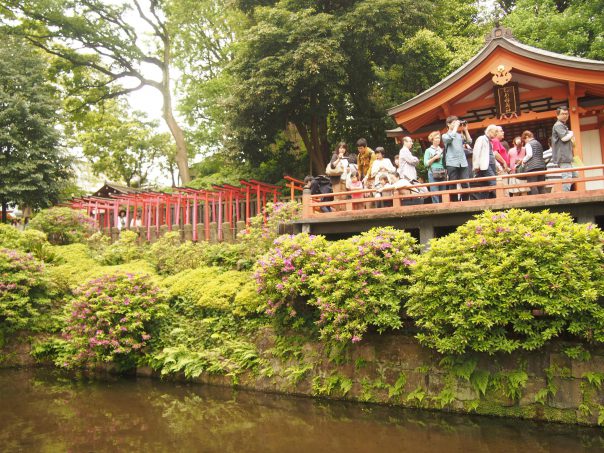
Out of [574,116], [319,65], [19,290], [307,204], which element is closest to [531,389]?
[307,204]

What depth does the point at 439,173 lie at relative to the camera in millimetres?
10195

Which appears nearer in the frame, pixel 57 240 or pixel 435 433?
pixel 435 433

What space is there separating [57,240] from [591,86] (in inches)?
661

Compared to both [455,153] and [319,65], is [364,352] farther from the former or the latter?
[319,65]

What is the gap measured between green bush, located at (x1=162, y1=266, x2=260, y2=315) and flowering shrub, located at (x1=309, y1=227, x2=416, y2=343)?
2287 mm

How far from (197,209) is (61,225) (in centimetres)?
470

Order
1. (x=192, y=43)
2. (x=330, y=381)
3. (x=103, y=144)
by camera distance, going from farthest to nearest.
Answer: (x=103, y=144) → (x=192, y=43) → (x=330, y=381)

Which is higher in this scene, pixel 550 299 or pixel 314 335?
pixel 550 299


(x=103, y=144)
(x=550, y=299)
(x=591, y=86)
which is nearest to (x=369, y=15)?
(x=591, y=86)

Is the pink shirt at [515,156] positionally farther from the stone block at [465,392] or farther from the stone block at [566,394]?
the stone block at [465,392]

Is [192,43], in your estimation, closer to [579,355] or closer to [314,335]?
[314,335]

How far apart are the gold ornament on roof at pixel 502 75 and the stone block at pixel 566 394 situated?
7.09 metres

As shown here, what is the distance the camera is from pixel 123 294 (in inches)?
418

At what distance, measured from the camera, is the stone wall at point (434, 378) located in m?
7.29
